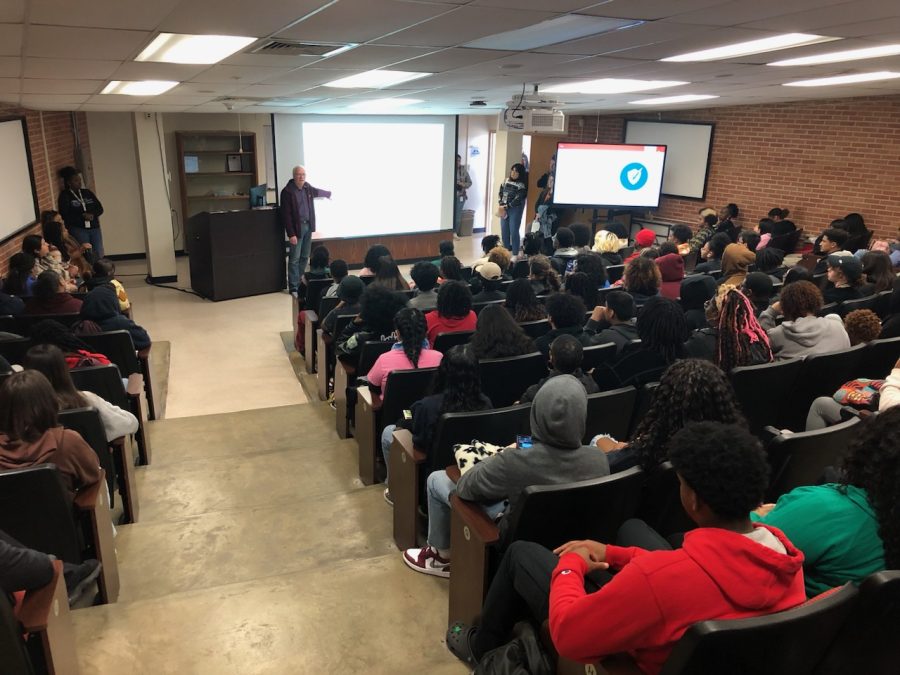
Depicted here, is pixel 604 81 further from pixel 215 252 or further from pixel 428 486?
pixel 215 252

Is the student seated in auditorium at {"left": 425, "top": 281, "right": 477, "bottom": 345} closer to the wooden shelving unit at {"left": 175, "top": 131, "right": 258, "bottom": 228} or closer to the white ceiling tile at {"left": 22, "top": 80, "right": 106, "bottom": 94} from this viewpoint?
the white ceiling tile at {"left": 22, "top": 80, "right": 106, "bottom": 94}

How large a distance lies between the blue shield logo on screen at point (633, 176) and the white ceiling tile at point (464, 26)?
7778 millimetres

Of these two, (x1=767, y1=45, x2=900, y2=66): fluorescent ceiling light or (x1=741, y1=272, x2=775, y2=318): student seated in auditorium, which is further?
(x1=741, y1=272, x2=775, y2=318): student seated in auditorium

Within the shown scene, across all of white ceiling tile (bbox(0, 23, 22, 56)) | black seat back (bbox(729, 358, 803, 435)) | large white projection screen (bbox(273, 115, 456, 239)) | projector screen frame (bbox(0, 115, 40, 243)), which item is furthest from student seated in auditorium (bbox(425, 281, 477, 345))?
large white projection screen (bbox(273, 115, 456, 239))

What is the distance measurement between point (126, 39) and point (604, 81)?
12.6 ft

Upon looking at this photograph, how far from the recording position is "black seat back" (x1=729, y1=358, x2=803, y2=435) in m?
3.19

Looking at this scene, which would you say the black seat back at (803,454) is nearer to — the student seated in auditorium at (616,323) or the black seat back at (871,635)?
the black seat back at (871,635)

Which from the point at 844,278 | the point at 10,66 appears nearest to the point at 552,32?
the point at 10,66

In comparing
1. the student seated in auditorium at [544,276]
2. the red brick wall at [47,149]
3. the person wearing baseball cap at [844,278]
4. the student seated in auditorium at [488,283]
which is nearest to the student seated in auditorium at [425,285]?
the student seated in auditorium at [488,283]

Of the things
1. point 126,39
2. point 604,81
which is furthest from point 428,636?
point 604,81

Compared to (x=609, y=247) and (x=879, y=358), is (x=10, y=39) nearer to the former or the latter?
(x=879, y=358)

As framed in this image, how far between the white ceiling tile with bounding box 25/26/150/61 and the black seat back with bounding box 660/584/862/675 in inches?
118

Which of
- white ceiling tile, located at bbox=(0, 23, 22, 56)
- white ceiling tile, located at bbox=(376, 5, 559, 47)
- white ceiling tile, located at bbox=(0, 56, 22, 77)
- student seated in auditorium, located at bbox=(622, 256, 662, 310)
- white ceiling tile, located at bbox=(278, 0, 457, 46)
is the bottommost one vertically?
student seated in auditorium, located at bbox=(622, 256, 662, 310)

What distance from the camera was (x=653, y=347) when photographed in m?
3.27
